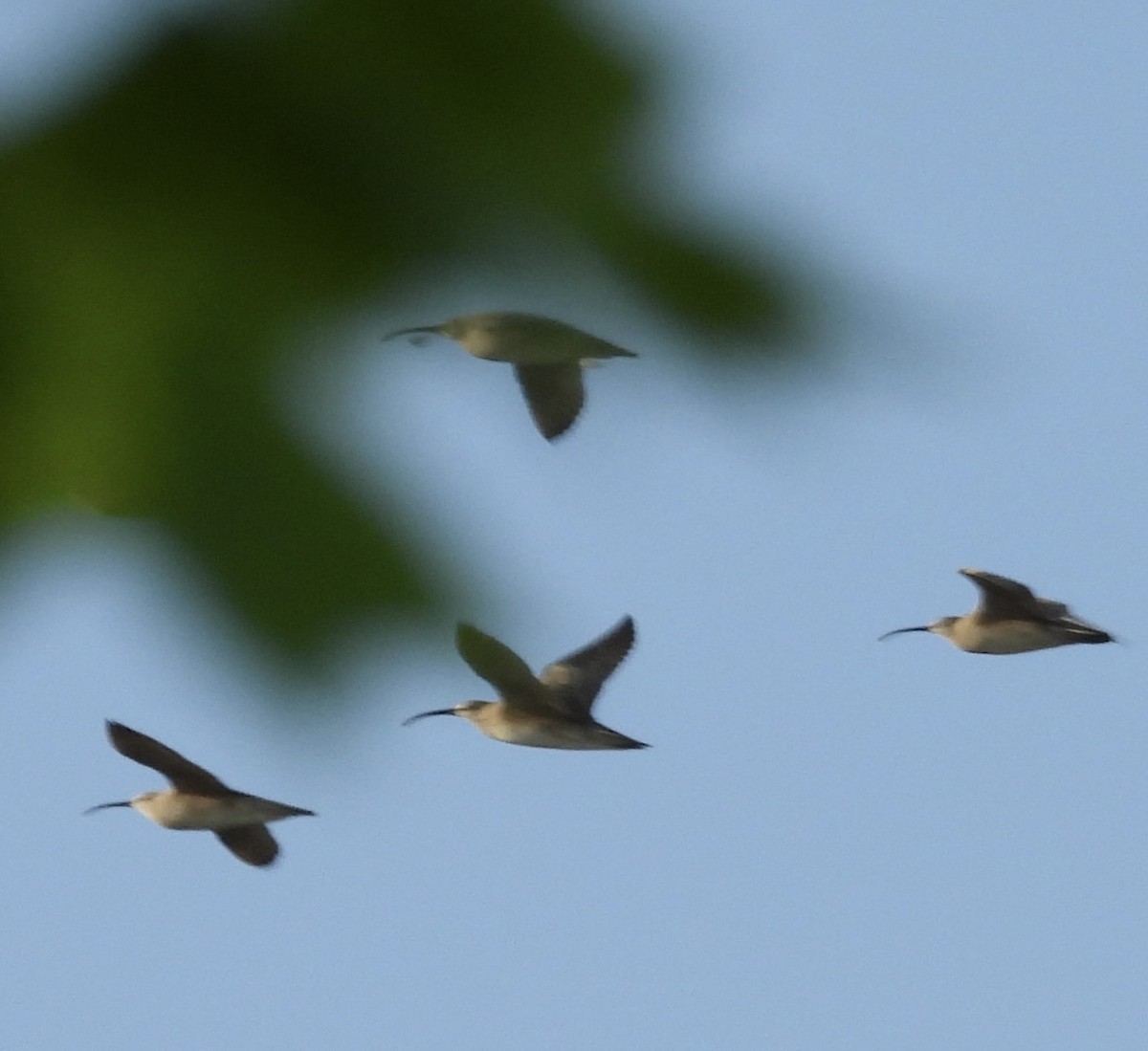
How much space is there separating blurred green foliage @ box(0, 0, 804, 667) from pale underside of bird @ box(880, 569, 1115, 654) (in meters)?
1.99

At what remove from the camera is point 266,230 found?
520 millimetres

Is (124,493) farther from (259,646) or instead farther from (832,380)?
(832,380)

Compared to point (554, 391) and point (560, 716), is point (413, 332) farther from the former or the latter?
point (560, 716)

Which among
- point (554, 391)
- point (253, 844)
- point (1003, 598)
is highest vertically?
point (1003, 598)

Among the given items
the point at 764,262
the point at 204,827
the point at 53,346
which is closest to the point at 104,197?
the point at 53,346

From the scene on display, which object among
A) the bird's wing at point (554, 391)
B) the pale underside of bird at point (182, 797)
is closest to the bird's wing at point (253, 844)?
the pale underside of bird at point (182, 797)

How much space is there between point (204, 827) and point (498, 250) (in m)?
1.22

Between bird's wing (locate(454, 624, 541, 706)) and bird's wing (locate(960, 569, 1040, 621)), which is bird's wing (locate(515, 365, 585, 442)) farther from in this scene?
bird's wing (locate(960, 569, 1040, 621))

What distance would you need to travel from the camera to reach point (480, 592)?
1.67 feet

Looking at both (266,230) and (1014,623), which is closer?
(266,230)

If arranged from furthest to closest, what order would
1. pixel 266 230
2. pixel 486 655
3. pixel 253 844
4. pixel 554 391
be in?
pixel 253 844, pixel 554 391, pixel 486 655, pixel 266 230

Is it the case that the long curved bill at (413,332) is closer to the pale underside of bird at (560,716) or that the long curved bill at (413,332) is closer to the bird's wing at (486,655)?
the bird's wing at (486,655)

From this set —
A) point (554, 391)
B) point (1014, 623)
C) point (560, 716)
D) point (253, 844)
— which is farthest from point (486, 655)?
point (253, 844)

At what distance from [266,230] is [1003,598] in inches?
91.0
